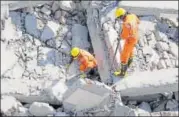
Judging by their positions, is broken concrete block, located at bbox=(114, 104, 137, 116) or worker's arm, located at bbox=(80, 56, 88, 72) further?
worker's arm, located at bbox=(80, 56, 88, 72)

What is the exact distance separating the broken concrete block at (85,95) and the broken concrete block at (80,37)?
5.13 ft

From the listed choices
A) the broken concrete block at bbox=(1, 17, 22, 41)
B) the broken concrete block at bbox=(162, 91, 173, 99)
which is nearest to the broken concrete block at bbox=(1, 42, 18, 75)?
the broken concrete block at bbox=(1, 17, 22, 41)

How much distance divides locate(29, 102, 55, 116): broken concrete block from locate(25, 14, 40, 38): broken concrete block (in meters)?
2.12

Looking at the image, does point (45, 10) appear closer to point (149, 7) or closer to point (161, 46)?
point (149, 7)

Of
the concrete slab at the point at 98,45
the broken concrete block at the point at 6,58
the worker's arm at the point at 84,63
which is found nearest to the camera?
the worker's arm at the point at 84,63

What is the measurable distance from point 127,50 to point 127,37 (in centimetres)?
37

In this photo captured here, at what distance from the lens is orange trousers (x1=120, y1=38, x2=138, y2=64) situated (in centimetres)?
1052

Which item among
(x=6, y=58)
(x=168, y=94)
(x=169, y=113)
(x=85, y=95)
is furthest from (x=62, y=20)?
(x=169, y=113)

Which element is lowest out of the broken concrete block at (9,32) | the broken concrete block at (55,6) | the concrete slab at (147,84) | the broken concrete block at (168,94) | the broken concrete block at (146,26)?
the broken concrete block at (168,94)

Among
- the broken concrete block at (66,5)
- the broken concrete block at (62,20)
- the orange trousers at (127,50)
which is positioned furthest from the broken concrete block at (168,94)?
the broken concrete block at (66,5)

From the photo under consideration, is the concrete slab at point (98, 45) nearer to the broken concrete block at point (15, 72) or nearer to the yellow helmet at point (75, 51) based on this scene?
the yellow helmet at point (75, 51)

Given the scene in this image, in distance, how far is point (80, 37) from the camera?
39.6 ft

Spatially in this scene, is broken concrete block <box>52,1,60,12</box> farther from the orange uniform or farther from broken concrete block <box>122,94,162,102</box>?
broken concrete block <box>122,94,162,102</box>

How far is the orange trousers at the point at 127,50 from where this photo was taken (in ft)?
34.5
